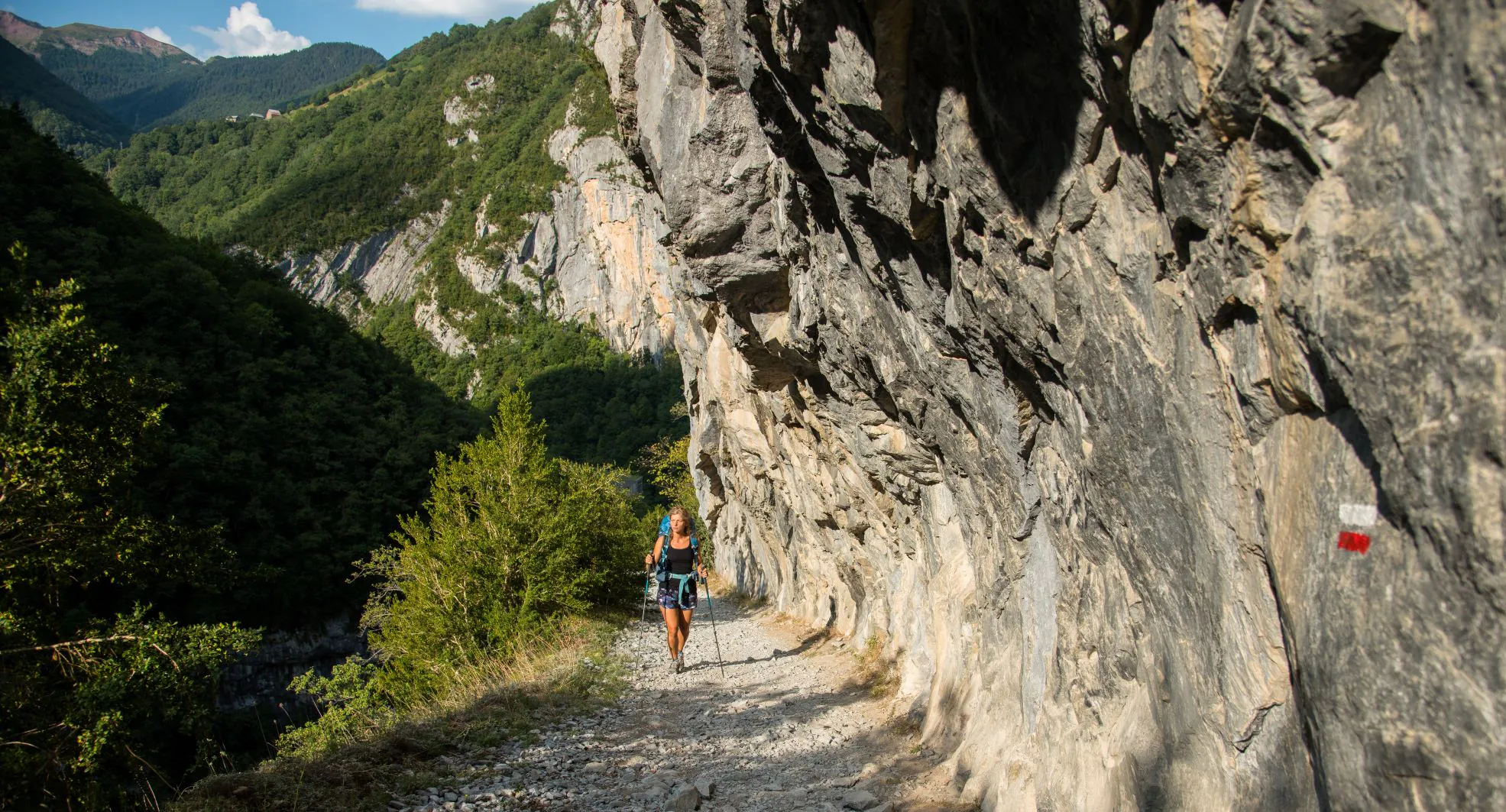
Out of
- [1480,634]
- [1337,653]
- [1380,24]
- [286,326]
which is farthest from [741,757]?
[286,326]

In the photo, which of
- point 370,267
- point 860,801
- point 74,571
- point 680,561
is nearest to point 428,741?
point 860,801

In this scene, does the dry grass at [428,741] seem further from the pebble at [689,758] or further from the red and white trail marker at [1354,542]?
the red and white trail marker at [1354,542]

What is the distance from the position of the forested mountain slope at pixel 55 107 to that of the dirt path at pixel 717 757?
16262 centimetres

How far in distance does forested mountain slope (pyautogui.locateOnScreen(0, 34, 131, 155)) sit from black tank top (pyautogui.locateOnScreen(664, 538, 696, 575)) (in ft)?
528

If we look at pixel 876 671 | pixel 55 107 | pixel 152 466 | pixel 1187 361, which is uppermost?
pixel 55 107

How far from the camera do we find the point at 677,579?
32.1 ft

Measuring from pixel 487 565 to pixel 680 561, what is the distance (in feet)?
14.1

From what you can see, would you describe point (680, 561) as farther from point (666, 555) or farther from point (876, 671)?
point (876, 671)

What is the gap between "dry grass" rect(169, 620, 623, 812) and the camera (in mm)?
4801

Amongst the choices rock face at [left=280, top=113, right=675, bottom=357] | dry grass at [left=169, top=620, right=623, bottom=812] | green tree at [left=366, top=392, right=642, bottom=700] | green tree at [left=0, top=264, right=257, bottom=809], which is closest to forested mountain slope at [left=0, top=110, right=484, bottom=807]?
green tree at [left=0, top=264, right=257, bottom=809]

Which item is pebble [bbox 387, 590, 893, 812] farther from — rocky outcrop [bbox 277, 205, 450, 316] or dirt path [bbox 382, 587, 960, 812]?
rocky outcrop [bbox 277, 205, 450, 316]

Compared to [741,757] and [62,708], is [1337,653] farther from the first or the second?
[62,708]

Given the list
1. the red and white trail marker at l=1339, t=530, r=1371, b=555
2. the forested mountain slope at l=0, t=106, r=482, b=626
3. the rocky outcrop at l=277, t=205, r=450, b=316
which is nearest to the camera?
the red and white trail marker at l=1339, t=530, r=1371, b=555

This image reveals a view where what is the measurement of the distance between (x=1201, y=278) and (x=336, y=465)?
46.1 metres
